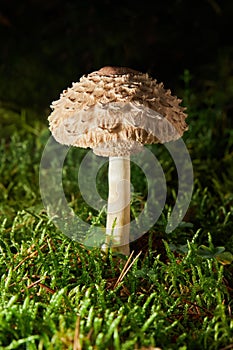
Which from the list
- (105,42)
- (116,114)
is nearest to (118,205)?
(116,114)

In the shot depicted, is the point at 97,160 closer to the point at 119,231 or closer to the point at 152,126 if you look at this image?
the point at 119,231

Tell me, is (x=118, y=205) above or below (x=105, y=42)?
below

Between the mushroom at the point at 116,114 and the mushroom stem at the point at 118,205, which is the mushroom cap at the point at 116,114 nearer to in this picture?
the mushroom at the point at 116,114

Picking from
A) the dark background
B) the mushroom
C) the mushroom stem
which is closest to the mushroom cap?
the mushroom

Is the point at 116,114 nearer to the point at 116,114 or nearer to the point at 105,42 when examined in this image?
the point at 116,114

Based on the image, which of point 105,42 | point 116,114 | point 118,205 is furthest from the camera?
point 105,42

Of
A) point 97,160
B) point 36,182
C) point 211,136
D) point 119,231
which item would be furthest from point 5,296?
point 211,136

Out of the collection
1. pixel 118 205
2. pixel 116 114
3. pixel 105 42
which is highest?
pixel 105 42

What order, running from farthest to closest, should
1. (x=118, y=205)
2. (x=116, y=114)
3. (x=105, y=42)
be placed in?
1. (x=105, y=42)
2. (x=118, y=205)
3. (x=116, y=114)

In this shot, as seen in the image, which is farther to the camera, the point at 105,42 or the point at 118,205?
the point at 105,42
